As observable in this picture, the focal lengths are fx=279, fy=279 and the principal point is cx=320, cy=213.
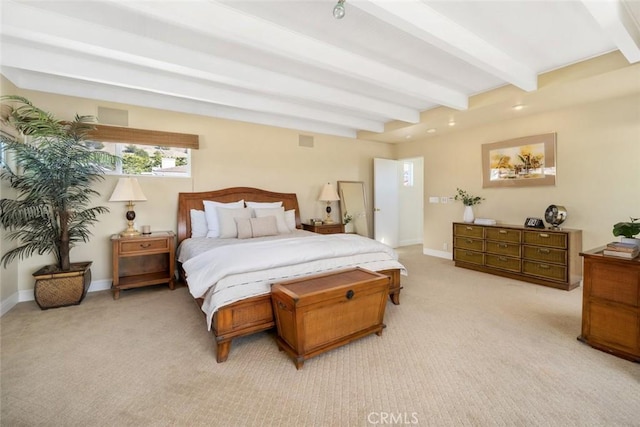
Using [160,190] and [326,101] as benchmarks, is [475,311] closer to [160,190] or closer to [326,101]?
[326,101]

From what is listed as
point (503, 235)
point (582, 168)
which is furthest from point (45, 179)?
point (582, 168)

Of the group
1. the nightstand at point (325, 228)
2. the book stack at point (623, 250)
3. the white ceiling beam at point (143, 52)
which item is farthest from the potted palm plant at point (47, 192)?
the book stack at point (623, 250)

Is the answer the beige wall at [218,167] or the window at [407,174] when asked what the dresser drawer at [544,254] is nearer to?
the beige wall at [218,167]

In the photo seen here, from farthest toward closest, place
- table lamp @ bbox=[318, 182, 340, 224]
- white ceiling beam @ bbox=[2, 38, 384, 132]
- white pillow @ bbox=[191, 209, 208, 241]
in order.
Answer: table lamp @ bbox=[318, 182, 340, 224]
white pillow @ bbox=[191, 209, 208, 241]
white ceiling beam @ bbox=[2, 38, 384, 132]

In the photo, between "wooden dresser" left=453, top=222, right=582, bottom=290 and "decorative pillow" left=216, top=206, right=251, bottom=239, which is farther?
"decorative pillow" left=216, top=206, right=251, bottom=239

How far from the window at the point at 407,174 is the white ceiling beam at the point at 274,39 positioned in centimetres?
402

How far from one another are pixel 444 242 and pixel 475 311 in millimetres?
2965

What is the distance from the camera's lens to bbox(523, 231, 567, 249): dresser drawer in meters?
3.77

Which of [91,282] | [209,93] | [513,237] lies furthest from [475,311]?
[91,282]

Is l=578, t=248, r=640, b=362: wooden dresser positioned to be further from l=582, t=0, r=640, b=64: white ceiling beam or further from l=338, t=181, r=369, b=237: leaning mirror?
l=338, t=181, r=369, b=237: leaning mirror

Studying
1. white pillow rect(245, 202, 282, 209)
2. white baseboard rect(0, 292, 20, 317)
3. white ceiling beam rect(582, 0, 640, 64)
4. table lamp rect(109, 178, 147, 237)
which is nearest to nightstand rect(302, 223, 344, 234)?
white pillow rect(245, 202, 282, 209)

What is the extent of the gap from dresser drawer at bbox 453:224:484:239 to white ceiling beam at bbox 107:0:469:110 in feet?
7.91

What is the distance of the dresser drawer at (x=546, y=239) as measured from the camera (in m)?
3.77

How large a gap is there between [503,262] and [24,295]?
21.6 ft
